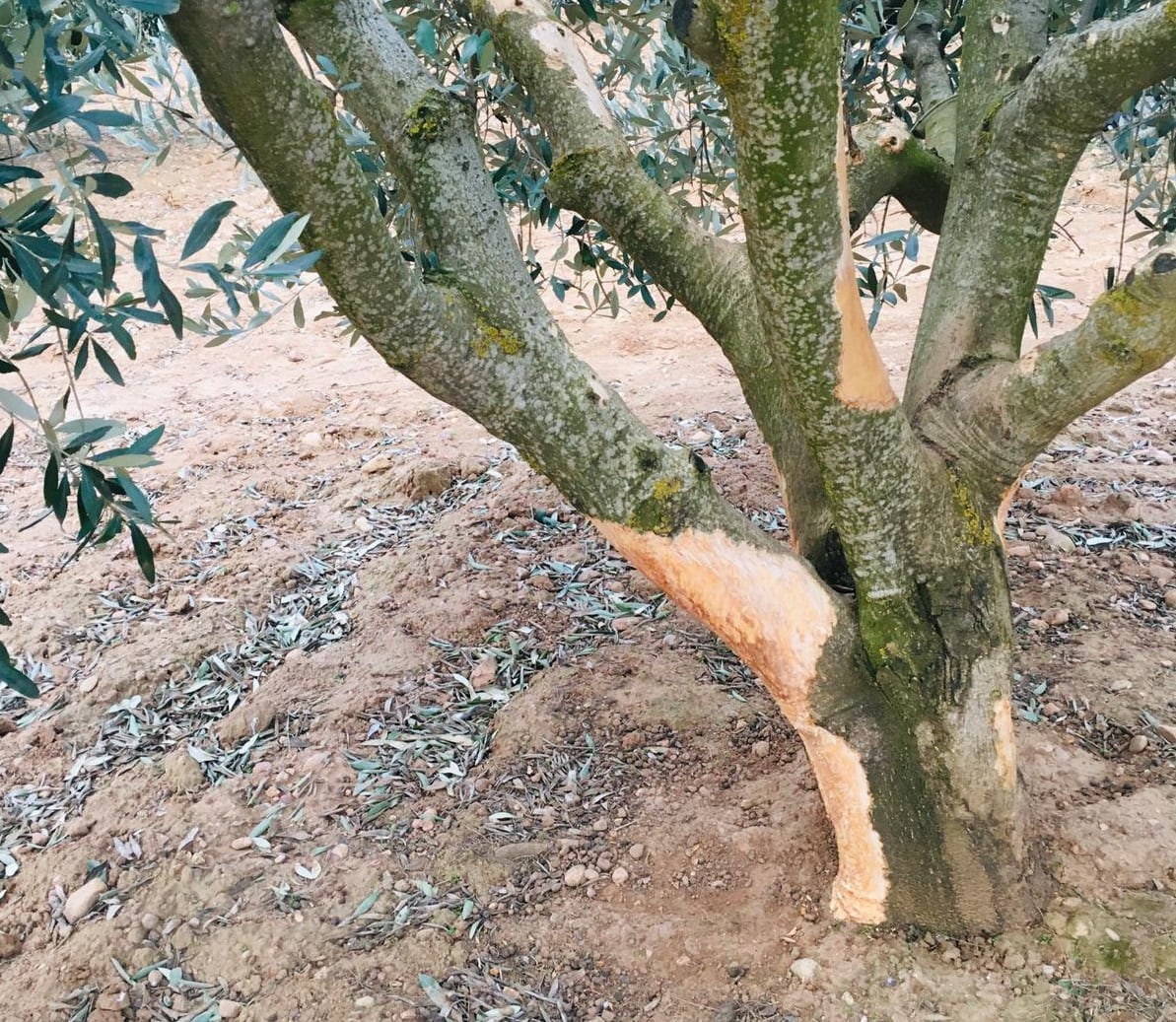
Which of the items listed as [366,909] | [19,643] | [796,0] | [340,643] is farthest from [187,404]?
[796,0]

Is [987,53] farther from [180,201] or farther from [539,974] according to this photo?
[180,201]

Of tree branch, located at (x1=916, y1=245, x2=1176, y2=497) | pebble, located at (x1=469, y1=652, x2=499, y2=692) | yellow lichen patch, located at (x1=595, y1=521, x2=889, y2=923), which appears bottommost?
pebble, located at (x1=469, y1=652, x2=499, y2=692)

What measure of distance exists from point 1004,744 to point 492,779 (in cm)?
140

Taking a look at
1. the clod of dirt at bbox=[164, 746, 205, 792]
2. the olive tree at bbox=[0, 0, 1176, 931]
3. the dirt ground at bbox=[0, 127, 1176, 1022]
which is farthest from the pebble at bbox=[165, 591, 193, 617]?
the olive tree at bbox=[0, 0, 1176, 931]

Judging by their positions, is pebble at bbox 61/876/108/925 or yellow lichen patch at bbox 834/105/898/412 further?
pebble at bbox 61/876/108/925

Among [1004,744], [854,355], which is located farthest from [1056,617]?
[854,355]

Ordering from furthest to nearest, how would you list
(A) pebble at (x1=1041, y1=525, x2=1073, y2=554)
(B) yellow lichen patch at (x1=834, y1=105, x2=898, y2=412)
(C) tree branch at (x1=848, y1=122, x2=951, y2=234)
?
(A) pebble at (x1=1041, y1=525, x2=1073, y2=554), (C) tree branch at (x1=848, y1=122, x2=951, y2=234), (B) yellow lichen patch at (x1=834, y1=105, x2=898, y2=412)

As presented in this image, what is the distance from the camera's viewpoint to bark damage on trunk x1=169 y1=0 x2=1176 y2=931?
1.62m

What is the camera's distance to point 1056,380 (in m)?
1.81

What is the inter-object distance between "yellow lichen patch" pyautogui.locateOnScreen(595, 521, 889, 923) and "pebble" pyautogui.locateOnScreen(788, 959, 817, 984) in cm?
38

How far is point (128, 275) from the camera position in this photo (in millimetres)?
9375

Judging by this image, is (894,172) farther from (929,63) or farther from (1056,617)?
(1056,617)

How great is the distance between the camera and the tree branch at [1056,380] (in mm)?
1655

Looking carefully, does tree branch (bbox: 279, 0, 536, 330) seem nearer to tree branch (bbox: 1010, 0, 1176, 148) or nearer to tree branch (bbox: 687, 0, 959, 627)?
tree branch (bbox: 687, 0, 959, 627)
